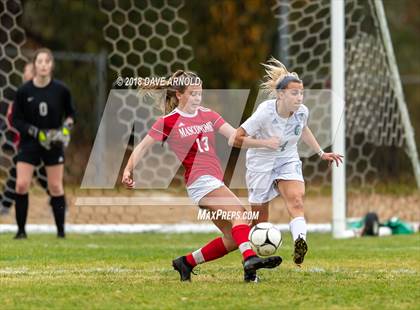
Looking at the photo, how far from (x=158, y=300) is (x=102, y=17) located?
15.8 m

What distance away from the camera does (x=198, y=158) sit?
8016 mm

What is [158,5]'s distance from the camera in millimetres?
16078

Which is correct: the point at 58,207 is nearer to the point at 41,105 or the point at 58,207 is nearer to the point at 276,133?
the point at 41,105


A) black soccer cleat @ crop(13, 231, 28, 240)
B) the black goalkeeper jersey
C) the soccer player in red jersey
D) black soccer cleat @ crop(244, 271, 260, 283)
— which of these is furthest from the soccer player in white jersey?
black soccer cleat @ crop(13, 231, 28, 240)

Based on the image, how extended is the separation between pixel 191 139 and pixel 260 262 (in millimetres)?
1112

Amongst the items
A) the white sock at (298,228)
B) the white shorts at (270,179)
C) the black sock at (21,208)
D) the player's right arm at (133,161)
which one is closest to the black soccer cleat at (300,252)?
the white sock at (298,228)

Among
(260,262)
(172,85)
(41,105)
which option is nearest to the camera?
(260,262)

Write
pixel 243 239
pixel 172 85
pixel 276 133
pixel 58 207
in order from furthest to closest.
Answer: pixel 58 207, pixel 276 133, pixel 172 85, pixel 243 239

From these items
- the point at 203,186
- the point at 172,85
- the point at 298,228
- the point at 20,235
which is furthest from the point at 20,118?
the point at 298,228

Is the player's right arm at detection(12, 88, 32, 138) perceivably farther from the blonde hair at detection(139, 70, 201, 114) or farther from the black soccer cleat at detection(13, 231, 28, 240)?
the blonde hair at detection(139, 70, 201, 114)

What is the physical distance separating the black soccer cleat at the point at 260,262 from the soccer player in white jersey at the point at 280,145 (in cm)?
83

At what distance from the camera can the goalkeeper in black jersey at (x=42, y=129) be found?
40.0 feet

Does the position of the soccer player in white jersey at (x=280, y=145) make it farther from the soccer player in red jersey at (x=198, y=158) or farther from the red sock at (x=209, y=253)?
the red sock at (x=209, y=253)

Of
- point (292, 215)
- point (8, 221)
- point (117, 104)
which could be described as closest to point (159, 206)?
point (117, 104)
